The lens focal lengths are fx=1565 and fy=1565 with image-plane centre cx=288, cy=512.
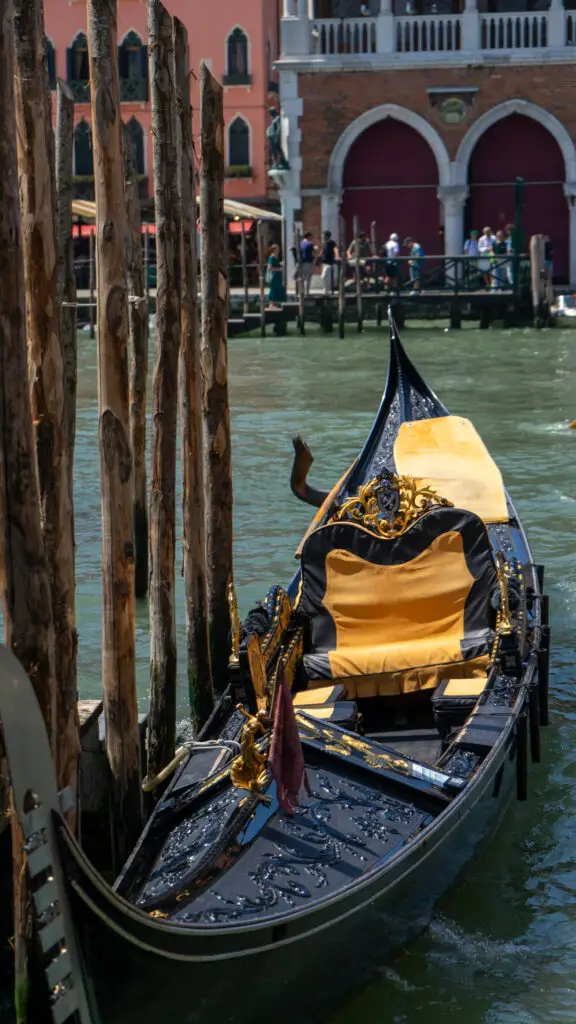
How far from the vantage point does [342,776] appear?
3178 millimetres

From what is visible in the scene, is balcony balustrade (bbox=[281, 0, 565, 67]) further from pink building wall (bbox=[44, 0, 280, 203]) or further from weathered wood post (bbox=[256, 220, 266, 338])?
weathered wood post (bbox=[256, 220, 266, 338])

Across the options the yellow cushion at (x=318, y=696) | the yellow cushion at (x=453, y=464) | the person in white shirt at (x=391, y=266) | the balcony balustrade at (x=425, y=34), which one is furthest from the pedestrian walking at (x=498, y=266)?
the yellow cushion at (x=318, y=696)

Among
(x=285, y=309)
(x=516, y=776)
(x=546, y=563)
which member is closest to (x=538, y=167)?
(x=285, y=309)

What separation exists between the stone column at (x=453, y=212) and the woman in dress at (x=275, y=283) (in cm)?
252

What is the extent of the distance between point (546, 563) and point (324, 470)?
2179mm

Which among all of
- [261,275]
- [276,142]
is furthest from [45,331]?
[276,142]

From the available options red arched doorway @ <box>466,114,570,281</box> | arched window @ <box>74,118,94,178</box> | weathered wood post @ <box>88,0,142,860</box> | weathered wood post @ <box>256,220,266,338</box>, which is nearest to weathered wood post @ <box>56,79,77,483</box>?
weathered wood post @ <box>88,0,142,860</box>

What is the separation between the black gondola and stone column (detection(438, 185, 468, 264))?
12.3 m

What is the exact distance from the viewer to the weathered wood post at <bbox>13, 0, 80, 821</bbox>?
8.61ft

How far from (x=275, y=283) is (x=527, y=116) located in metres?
3.82

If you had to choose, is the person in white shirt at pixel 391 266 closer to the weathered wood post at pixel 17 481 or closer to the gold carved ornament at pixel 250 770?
the gold carved ornament at pixel 250 770

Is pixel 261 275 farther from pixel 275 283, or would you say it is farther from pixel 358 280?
pixel 275 283

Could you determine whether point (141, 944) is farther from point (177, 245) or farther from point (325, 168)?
point (325, 168)

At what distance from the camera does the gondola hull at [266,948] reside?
226 centimetres
